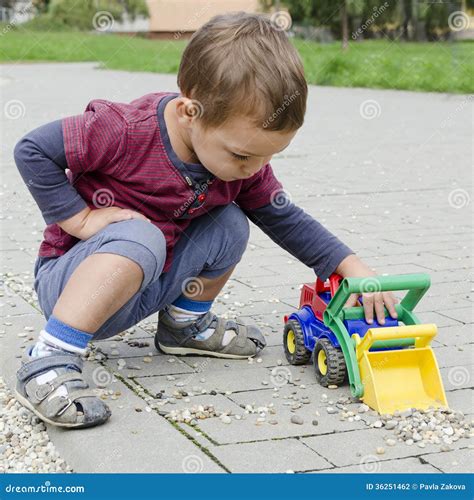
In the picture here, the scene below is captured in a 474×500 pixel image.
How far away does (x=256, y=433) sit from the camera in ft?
9.00

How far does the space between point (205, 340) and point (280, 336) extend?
0.40 m

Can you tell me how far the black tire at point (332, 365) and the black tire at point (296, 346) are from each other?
169 mm

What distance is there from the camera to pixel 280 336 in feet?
12.2

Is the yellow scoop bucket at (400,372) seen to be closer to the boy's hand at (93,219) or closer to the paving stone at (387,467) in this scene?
the paving stone at (387,467)

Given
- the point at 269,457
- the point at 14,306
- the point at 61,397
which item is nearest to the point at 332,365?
the point at 269,457

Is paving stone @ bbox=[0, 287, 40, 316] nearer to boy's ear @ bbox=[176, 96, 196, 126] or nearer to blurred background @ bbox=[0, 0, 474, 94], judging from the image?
boy's ear @ bbox=[176, 96, 196, 126]

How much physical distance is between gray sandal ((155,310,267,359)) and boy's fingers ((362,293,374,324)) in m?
0.50

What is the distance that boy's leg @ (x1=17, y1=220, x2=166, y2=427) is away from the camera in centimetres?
278

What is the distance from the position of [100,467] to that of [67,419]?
0.27 meters

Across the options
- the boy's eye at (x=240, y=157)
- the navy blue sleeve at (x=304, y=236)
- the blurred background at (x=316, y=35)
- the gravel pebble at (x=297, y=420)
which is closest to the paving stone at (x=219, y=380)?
the gravel pebble at (x=297, y=420)

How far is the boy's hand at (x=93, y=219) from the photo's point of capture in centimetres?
304

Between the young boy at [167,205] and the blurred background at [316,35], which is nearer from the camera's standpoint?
the young boy at [167,205]

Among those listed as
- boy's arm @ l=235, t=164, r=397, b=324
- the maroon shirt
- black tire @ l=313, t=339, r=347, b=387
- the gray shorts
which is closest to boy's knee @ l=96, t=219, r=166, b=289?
the gray shorts

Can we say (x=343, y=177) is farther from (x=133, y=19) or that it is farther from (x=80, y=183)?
(x=133, y=19)
